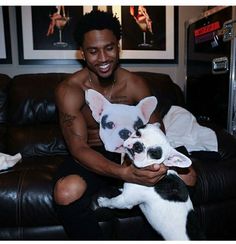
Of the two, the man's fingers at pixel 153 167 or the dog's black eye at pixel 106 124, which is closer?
the man's fingers at pixel 153 167

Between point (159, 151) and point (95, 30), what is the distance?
0.74 meters

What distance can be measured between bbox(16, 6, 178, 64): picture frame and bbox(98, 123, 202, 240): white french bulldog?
1.71 m

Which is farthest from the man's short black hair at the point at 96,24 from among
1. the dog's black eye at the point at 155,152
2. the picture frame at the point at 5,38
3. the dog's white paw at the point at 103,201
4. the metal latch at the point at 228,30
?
the picture frame at the point at 5,38

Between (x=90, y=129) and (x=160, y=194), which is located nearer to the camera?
(x=160, y=194)

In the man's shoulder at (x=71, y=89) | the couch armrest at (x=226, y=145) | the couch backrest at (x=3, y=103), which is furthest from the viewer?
the couch backrest at (x=3, y=103)

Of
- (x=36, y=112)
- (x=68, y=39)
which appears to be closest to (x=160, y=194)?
(x=36, y=112)

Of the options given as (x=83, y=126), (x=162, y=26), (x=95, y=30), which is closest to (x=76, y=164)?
(x=83, y=126)

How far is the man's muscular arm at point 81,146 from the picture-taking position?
134cm

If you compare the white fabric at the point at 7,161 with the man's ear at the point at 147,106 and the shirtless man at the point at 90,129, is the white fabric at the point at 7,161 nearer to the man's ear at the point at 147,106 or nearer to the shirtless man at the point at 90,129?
the shirtless man at the point at 90,129

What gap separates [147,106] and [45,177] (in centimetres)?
69

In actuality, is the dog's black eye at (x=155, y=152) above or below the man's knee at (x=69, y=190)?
above

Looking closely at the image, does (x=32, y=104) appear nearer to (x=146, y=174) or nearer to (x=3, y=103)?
(x=3, y=103)

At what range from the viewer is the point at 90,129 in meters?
1.78

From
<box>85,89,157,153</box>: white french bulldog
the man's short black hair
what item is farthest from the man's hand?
the man's short black hair
